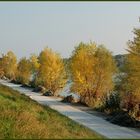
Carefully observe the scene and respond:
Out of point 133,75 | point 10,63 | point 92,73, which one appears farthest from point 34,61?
point 133,75

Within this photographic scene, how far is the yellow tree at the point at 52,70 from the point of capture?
59.3 m

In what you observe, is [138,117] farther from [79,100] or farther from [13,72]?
[13,72]

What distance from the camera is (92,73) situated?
44500 mm

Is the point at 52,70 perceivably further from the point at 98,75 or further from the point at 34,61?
the point at 34,61

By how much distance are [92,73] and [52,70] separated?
1585 cm

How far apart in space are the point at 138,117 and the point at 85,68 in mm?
13480

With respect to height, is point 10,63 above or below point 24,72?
above

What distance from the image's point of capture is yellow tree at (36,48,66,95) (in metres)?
59.3

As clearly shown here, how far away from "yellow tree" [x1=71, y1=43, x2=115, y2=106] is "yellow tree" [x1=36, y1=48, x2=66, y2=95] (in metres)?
13.2

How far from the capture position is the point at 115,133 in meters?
23.9

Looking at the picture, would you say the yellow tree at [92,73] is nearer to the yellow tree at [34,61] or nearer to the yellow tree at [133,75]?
the yellow tree at [133,75]

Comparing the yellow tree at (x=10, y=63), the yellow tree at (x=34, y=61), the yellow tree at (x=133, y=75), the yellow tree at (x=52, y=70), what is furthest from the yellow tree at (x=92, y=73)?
the yellow tree at (x=10, y=63)

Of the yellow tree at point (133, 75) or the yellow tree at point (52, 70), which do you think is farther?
the yellow tree at point (52, 70)

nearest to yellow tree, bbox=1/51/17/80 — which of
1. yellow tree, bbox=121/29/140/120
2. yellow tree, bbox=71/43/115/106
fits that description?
yellow tree, bbox=71/43/115/106
